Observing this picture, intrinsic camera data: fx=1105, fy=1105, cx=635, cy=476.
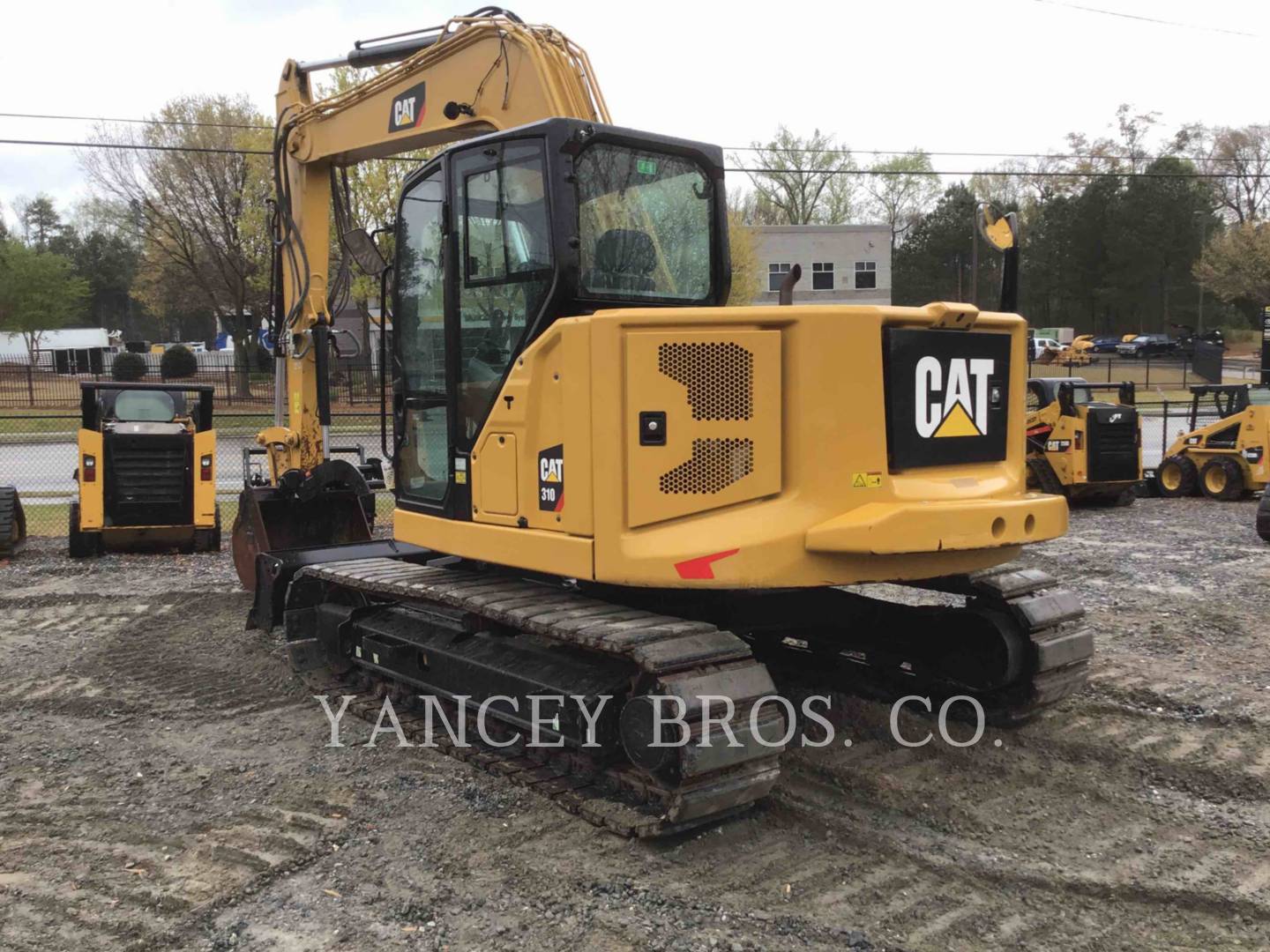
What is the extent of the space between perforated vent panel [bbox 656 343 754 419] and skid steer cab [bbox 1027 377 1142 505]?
11.4 m

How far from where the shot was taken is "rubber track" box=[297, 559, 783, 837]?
4160 millimetres

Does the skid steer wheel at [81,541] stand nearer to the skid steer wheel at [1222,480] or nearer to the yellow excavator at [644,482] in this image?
the yellow excavator at [644,482]

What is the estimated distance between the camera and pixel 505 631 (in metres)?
5.34

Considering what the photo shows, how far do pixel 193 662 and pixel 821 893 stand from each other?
4.77 meters

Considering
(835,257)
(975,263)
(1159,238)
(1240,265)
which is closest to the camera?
(975,263)

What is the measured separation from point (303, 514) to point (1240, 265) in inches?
2023

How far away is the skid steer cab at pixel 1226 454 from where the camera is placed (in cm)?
1508

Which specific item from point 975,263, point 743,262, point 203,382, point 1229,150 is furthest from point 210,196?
point 1229,150

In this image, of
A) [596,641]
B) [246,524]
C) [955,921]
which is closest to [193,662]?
[246,524]

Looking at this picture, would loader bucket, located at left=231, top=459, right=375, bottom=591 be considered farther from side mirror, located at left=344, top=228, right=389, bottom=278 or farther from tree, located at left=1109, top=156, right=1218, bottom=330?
tree, located at left=1109, top=156, right=1218, bottom=330

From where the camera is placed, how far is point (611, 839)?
439 centimetres

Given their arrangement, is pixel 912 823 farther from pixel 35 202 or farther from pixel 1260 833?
pixel 35 202

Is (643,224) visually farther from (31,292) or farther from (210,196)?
A: (31,292)

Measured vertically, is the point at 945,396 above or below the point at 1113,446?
above
